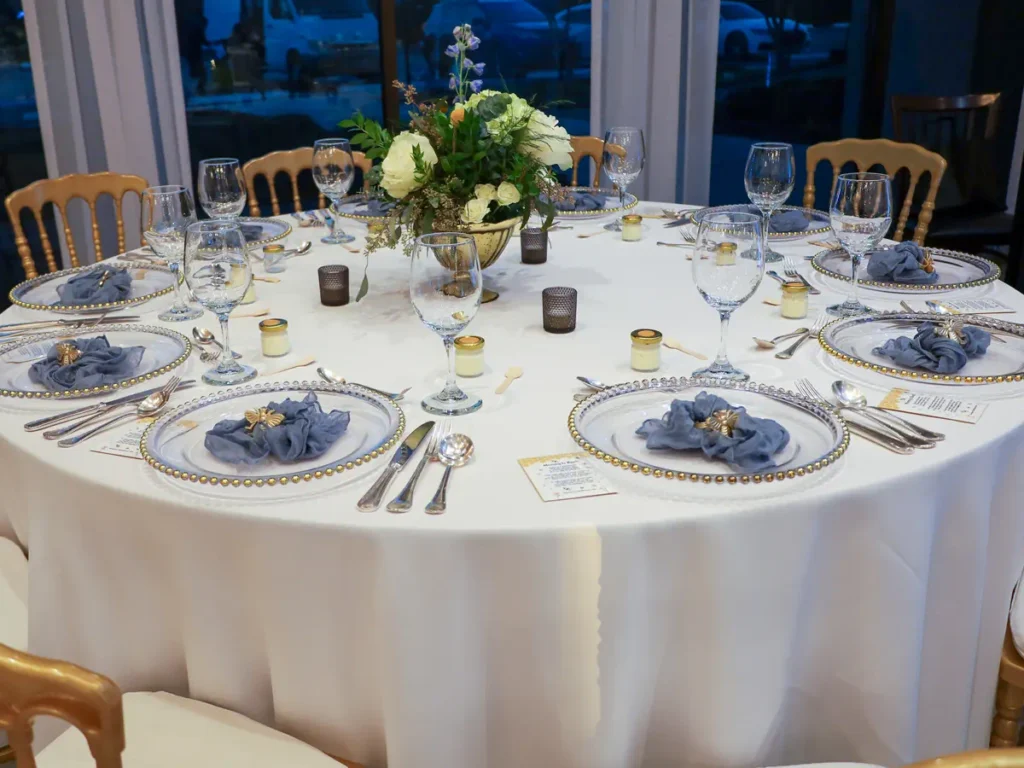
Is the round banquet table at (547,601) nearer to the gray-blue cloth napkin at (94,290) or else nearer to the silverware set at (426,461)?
the silverware set at (426,461)

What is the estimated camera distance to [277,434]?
3.88ft

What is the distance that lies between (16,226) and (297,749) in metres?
1.97

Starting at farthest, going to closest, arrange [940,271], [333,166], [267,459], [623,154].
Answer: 1. [623,154]
2. [333,166]
3. [940,271]
4. [267,459]

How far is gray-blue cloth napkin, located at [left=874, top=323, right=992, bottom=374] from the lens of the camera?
1.43 metres

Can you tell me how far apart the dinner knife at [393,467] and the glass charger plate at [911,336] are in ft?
2.24

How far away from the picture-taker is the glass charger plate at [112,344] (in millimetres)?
1432

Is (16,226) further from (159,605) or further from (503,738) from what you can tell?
(503,738)

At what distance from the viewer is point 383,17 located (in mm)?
4246

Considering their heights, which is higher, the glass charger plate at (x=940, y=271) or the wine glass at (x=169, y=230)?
the wine glass at (x=169, y=230)

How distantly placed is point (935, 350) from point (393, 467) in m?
0.85

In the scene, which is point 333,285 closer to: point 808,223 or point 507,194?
point 507,194

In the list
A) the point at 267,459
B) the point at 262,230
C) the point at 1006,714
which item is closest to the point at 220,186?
Answer: the point at 262,230

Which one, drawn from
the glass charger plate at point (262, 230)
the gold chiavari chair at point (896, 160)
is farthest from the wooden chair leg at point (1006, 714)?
the glass charger plate at point (262, 230)

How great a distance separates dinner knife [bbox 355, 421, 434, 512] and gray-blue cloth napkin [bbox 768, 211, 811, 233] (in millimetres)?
1327
